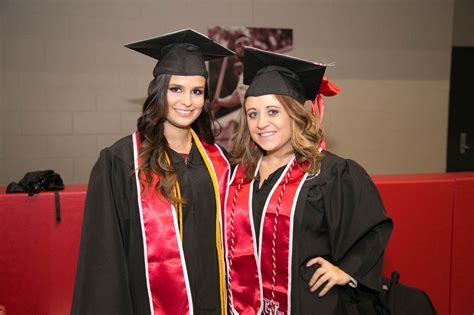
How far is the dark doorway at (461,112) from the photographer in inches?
190

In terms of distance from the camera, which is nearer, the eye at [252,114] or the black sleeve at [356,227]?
the black sleeve at [356,227]

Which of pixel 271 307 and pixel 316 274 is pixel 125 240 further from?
pixel 316 274

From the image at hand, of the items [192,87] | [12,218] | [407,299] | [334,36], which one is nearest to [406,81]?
[334,36]

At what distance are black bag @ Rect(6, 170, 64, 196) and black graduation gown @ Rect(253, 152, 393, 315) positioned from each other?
1.29 meters

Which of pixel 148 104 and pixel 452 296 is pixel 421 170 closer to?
pixel 452 296

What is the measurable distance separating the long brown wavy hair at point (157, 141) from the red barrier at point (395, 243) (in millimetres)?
621

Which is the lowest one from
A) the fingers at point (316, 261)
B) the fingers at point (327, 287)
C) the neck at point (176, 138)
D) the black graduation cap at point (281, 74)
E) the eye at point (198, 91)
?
the fingers at point (327, 287)

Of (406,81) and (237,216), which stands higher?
(406,81)

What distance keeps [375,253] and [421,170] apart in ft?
10.7

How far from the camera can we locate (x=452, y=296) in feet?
8.27

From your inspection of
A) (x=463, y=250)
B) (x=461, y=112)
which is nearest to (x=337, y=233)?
(x=463, y=250)

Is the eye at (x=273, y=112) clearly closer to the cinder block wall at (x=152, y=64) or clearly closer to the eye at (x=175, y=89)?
the eye at (x=175, y=89)

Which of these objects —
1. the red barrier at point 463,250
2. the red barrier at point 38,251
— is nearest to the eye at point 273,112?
the red barrier at point 38,251

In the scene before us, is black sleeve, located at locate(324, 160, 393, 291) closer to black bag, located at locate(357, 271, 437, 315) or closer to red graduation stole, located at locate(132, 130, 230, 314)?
black bag, located at locate(357, 271, 437, 315)
